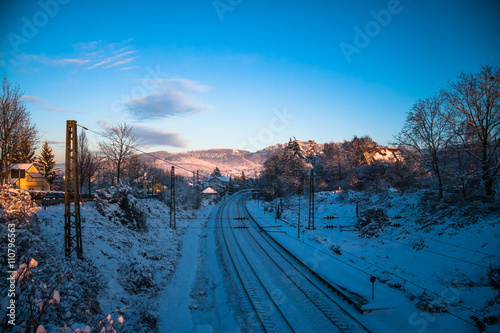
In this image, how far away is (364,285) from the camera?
1464 centimetres

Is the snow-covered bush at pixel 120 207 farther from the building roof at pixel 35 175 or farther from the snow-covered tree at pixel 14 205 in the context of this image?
the building roof at pixel 35 175

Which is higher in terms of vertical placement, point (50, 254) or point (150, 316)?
point (50, 254)

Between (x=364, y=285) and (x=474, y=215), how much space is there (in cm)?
1044

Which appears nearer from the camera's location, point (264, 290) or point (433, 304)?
point (433, 304)

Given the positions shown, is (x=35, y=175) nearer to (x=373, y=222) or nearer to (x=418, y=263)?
(x=373, y=222)

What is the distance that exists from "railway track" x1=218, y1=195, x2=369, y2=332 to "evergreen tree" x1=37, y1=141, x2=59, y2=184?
43.9 metres

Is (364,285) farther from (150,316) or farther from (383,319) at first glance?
(150,316)

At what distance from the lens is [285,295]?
1365cm

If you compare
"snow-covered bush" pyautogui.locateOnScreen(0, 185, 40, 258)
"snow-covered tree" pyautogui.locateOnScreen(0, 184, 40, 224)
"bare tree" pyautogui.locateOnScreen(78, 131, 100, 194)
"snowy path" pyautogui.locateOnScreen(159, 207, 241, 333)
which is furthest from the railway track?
"bare tree" pyautogui.locateOnScreen(78, 131, 100, 194)

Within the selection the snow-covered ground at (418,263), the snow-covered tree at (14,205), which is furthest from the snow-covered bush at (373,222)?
the snow-covered tree at (14,205)

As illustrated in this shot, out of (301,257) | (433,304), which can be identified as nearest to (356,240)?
(301,257)

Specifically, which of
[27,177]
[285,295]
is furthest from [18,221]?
[27,177]

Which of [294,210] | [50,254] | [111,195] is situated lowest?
[294,210]

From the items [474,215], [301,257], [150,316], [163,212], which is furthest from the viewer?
[163,212]
